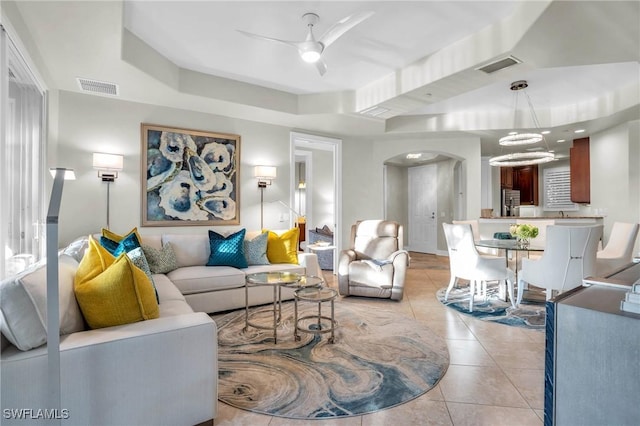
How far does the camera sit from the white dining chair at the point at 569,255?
3.19 metres

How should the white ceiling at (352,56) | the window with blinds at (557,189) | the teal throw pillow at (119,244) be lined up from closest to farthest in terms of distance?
1. the white ceiling at (352,56)
2. the teal throw pillow at (119,244)
3. the window with blinds at (557,189)

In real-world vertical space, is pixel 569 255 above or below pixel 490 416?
above

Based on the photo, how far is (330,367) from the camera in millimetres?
2398

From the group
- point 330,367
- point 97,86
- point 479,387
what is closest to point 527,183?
point 479,387

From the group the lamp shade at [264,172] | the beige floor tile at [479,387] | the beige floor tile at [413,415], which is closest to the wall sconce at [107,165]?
the lamp shade at [264,172]

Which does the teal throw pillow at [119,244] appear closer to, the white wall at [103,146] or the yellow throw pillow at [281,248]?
the white wall at [103,146]

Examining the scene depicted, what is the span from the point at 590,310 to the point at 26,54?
3.83 meters

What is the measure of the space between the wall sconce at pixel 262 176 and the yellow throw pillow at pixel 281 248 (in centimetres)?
77

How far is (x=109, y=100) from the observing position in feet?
13.0

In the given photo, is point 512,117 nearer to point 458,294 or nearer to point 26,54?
point 458,294

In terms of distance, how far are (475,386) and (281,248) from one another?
270 cm

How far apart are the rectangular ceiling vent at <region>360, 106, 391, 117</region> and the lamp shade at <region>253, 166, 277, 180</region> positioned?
1.49 metres

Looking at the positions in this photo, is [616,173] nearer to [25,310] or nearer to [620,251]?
[620,251]

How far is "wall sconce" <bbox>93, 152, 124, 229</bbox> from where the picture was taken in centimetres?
372
